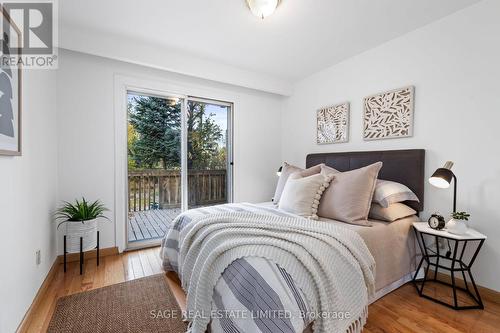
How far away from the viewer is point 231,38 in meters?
2.54

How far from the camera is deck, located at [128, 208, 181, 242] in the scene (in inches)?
121

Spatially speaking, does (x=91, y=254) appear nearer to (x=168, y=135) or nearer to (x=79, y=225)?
(x=79, y=225)

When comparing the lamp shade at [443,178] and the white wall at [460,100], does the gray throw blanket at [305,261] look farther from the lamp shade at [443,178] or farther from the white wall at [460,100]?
the white wall at [460,100]

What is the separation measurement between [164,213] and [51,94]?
1870 mm

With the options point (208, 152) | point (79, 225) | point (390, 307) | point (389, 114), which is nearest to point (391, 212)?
point (390, 307)

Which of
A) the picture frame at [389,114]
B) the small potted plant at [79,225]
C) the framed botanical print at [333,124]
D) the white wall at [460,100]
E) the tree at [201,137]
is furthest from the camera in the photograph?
the tree at [201,137]

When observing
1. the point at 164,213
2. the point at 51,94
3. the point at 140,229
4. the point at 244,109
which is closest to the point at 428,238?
the point at 244,109

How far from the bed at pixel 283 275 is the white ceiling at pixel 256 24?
127cm

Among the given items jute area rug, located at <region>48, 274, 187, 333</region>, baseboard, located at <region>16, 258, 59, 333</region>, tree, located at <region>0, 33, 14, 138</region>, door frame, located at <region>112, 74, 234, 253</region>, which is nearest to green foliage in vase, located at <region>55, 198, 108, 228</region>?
door frame, located at <region>112, 74, 234, 253</region>

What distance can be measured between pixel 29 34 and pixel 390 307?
139 inches

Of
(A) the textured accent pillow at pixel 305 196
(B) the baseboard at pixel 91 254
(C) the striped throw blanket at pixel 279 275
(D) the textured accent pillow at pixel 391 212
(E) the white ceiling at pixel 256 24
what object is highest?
(E) the white ceiling at pixel 256 24

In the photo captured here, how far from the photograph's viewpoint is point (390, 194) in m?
2.09

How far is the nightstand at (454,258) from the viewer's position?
1761 mm

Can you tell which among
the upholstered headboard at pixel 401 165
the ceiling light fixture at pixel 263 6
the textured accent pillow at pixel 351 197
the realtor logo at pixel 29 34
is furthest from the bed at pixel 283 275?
the ceiling light fixture at pixel 263 6
